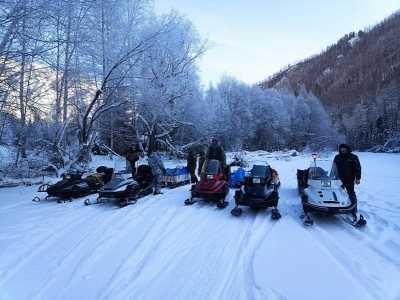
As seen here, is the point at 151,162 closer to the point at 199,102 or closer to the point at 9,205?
the point at 9,205

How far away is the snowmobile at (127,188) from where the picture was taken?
7.55 metres

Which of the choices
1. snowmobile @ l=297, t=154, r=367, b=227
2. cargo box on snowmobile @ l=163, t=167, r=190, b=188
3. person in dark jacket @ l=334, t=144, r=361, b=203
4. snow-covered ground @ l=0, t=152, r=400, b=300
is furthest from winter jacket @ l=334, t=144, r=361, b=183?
cargo box on snowmobile @ l=163, t=167, r=190, b=188

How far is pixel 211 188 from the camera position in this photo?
24.4 feet

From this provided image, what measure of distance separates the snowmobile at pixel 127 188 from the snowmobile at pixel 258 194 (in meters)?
2.64

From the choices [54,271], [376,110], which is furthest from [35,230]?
[376,110]

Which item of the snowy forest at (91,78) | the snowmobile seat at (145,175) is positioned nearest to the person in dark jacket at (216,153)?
the snowmobile seat at (145,175)

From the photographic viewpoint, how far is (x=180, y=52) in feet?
71.2

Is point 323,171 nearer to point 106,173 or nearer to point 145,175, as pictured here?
point 145,175

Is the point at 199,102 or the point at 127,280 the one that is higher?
the point at 199,102

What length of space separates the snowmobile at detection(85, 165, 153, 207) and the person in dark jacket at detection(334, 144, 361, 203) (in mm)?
4720

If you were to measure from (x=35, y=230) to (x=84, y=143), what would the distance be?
27.2 ft

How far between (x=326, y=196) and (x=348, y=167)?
3.39 ft

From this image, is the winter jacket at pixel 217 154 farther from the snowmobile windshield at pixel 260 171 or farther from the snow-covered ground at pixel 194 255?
the snow-covered ground at pixel 194 255

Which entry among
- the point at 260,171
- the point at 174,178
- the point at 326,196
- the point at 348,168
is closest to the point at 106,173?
the point at 174,178
